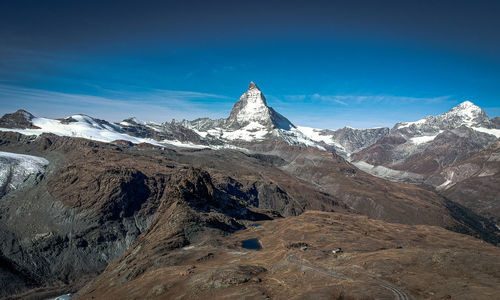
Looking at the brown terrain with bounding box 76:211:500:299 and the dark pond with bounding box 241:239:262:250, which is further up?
the brown terrain with bounding box 76:211:500:299

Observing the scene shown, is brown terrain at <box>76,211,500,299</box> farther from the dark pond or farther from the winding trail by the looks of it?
the dark pond

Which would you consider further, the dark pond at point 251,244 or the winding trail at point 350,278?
the dark pond at point 251,244

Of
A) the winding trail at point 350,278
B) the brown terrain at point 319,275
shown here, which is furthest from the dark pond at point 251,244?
the winding trail at point 350,278

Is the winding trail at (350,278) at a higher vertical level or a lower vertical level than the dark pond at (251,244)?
higher

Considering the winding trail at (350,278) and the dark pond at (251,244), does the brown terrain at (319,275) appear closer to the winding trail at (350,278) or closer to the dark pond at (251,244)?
the winding trail at (350,278)

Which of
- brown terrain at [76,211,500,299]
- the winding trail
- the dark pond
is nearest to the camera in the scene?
the winding trail

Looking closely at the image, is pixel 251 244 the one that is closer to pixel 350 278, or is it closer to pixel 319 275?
pixel 319 275

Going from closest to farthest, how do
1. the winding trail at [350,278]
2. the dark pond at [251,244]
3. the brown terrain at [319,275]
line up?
the winding trail at [350,278] → the brown terrain at [319,275] → the dark pond at [251,244]

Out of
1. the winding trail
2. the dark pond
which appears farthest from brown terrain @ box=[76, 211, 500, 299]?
the dark pond

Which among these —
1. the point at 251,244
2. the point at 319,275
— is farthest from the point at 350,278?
the point at 251,244

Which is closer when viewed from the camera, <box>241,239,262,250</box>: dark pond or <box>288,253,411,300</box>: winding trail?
<box>288,253,411,300</box>: winding trail
